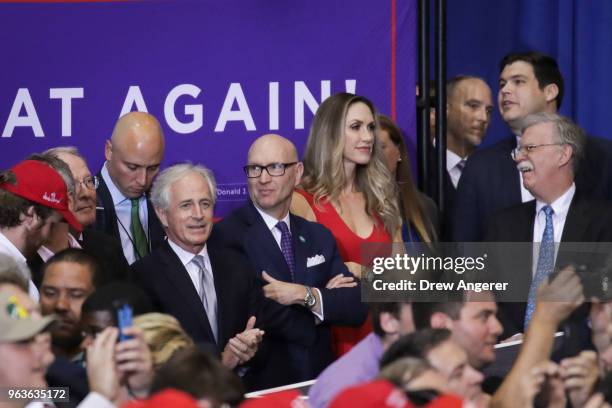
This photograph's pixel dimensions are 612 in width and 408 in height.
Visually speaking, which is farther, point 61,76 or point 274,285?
point 61,76

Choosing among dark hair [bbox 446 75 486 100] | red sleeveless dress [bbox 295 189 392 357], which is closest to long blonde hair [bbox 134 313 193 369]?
red sleeveless dress [bbox 295 189 392 357]

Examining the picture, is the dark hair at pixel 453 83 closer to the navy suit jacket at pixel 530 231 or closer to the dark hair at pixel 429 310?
the navy suit jacket at pixel 530 231

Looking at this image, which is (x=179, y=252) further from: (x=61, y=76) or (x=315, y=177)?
(x=61, y=76)

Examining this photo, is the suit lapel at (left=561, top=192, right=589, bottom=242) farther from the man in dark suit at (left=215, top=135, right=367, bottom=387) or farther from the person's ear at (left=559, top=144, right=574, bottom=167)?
the man in dark suit at (left=215, top=135, right=367, bottom=387)

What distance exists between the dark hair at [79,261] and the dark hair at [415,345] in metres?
1.20

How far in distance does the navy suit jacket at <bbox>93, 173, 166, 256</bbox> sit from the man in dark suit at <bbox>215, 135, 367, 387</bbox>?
36 cm

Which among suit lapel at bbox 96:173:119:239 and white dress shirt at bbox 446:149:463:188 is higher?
white dress shirt at bbox 446:149:463:188

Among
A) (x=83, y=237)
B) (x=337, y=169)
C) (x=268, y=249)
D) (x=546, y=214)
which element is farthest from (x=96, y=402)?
(x=546, y=214)

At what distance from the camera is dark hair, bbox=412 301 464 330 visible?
13.7 ft

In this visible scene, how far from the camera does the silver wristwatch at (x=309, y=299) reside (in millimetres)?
5070

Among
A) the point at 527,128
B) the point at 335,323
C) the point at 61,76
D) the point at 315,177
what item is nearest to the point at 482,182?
the point at 527,128

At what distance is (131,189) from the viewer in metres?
5.55

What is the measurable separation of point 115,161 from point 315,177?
0.87 meters

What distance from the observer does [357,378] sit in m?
3.86
